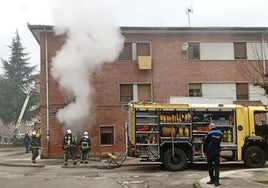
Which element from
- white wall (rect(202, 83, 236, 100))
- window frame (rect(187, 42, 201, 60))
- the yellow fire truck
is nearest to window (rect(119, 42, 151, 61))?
window frame (rect(187, 42, 201, 60))

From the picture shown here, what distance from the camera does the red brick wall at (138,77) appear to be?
2450cm

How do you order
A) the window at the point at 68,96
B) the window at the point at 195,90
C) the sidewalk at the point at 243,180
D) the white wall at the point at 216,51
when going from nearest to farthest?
the sidewalk at the point at 243,180 < the window at the point at 68,96 < the window at the point at 195,90 < the white wall at the point at 216,51

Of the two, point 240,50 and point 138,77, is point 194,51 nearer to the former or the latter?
point 240,50

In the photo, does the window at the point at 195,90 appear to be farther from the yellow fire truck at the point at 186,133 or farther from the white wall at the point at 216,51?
the yellow fire truck at the point at 186,133

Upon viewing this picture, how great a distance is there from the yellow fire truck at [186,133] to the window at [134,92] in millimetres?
7439

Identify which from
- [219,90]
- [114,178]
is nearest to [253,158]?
[114,178]

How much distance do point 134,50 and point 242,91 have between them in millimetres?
6582

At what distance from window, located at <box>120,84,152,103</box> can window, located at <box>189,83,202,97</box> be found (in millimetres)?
2310

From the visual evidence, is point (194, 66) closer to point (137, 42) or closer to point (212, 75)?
point (212, 75)

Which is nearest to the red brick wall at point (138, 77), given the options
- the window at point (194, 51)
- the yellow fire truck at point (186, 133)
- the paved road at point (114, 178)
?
the window at point (194, 51)

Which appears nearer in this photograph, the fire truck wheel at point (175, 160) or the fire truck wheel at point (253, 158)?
the fire truck wheel at point (175, 160)

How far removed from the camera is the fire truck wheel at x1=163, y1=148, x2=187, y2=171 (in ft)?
55.6

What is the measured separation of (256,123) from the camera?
58.7ft

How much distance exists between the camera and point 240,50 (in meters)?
26.0
